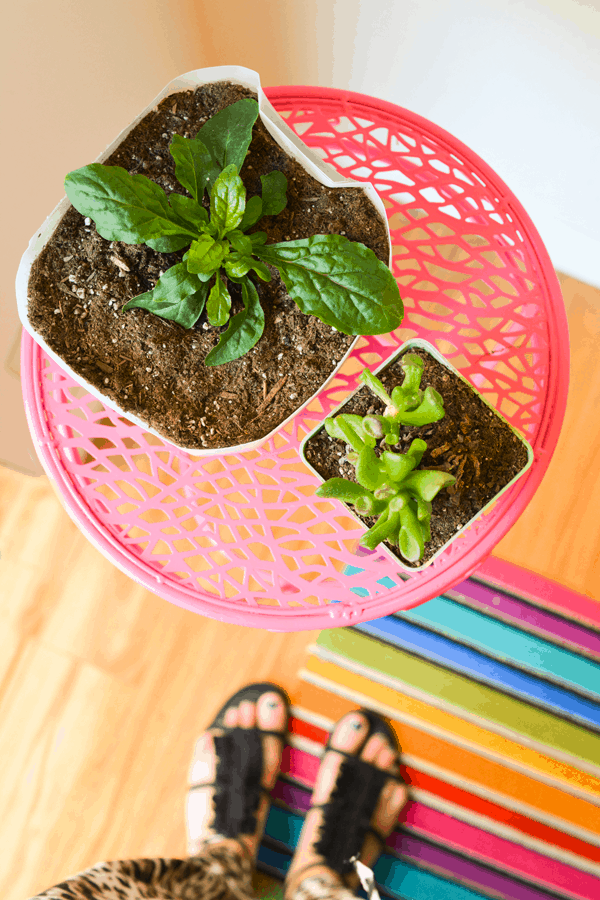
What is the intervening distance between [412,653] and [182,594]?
0.71 meters

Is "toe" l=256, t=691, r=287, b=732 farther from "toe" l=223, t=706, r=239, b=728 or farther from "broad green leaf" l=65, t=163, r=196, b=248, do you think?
"broad green leaf" l=65, t=163, r=196, b=248

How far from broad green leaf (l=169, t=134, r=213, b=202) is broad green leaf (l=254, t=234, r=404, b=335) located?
13cm

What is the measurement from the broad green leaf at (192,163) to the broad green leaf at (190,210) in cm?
2

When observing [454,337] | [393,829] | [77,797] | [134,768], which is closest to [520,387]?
[454,337]

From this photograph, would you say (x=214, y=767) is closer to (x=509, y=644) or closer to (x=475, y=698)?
(x=475, y=698)

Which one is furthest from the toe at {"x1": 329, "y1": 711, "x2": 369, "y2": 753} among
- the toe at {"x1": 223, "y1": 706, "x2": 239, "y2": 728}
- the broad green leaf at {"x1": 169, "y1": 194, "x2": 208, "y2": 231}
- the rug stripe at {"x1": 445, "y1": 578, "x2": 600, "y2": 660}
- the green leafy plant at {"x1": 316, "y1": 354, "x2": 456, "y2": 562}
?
the broad green leaf at {"x1": 169, "y1": 194, "x2": 208, "y2": 231}

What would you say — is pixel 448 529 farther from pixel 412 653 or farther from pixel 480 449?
pixel 412 653

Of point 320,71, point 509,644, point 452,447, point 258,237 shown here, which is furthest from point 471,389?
point 509,644

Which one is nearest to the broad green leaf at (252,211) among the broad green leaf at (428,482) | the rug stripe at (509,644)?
the broad green leaf at (428,482)

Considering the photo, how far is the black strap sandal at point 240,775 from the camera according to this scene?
4.07 feet

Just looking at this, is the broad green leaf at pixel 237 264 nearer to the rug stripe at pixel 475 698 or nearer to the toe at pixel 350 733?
the rug stripe at pixel 475 698

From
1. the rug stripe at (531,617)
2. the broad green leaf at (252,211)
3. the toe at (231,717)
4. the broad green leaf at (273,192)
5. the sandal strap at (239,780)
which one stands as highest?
the broad green leaf at (273,192)

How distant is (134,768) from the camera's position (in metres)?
1.26

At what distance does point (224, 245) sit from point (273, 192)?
3.2 inches
